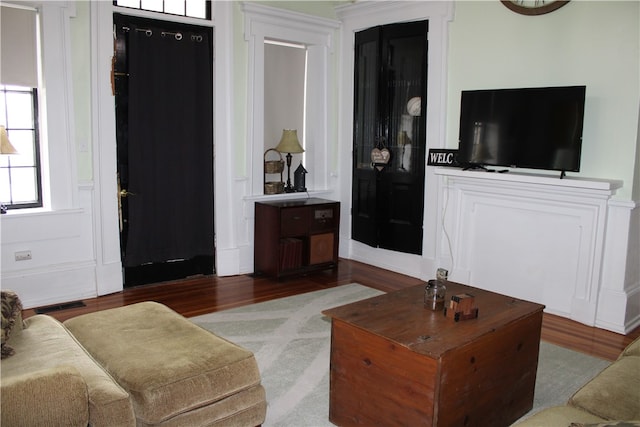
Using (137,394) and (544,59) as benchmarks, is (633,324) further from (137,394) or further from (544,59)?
(137,394)

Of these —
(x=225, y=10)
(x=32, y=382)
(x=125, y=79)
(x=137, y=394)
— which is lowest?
(x=137, y=394)

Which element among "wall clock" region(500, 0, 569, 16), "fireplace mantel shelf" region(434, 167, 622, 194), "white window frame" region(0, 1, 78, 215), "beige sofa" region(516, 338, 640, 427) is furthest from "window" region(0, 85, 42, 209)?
"beige sofa" region(516, 338, 640, 427)

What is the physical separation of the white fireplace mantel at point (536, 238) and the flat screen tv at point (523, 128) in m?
0.13

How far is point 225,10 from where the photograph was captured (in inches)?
196

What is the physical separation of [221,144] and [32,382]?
3.63m

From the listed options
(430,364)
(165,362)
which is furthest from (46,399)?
(430,364)

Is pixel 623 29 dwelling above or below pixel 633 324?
above

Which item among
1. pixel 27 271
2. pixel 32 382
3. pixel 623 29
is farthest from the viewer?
pixel 27 271

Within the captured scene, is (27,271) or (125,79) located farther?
(125,79)

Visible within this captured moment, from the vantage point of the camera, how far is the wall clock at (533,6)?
13.6 ft

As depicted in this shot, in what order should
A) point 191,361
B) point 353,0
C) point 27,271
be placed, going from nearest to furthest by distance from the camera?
point 191,361 → point 27,271 → point 353,0

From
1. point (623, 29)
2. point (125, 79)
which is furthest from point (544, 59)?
point (125, 79)

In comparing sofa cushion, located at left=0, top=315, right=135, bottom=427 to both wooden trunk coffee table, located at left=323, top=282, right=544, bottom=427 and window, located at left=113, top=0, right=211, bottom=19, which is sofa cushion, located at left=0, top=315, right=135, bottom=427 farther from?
window, located at left=113, top=0, right=211, bottom=19

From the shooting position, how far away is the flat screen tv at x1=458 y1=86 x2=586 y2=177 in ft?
13.2
